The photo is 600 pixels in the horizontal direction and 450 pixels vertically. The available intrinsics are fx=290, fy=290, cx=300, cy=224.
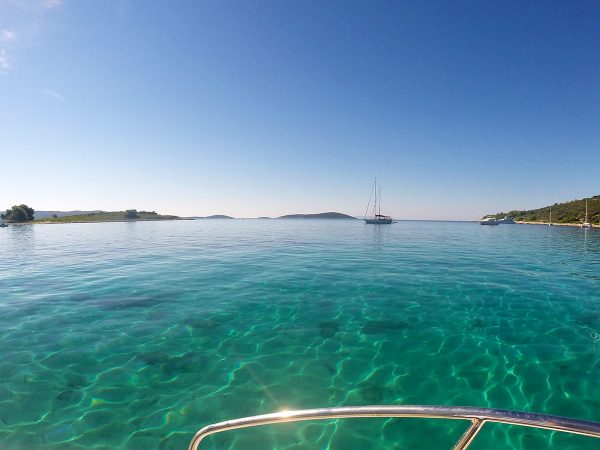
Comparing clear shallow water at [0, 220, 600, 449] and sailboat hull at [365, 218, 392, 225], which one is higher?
sailboat hull at [365, 218, 392, 225]

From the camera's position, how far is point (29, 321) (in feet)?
30.0

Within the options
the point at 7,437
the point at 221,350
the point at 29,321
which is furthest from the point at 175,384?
the point at 29,321

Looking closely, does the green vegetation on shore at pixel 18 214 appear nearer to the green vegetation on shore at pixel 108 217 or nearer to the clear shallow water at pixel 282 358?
the green vegetation on shore at pixel 108 217

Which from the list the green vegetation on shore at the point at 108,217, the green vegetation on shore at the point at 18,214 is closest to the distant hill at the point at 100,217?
the green vegetation on shore at the point at 108,217

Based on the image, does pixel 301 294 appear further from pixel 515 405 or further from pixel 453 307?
pixel 515 405

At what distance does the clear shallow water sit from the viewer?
4988 millimetres

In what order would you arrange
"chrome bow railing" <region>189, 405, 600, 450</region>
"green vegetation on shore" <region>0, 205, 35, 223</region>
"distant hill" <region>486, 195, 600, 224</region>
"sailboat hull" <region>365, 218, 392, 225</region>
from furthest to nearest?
"sailboat hull" <region>365, 218, 392, 225</region>, "distant hill" <region>486, 195, 600, 224</region>, "green vegetation on shore" <region>0, 205, 35, 223</region>, "chrome bow railing" <region>189, 405, 600, 450</region>

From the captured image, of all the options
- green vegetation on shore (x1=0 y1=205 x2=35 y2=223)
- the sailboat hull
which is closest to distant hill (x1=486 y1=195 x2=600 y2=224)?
the sailboat hull

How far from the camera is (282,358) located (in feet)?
23.4

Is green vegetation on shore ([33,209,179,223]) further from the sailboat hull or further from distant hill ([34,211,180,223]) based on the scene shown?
the sailboat hull

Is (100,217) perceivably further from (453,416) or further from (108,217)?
(453,416)

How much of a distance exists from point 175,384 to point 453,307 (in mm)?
9417

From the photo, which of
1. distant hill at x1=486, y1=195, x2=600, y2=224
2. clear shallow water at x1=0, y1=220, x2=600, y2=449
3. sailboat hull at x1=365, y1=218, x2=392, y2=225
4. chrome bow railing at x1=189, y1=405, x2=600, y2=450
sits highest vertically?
distant hill at x1=486, y1=195, x2=600, y2=224

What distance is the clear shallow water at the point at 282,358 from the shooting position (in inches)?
196
